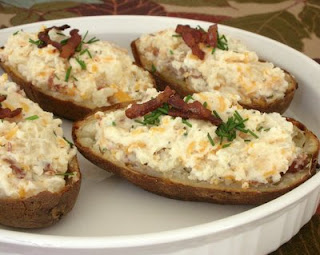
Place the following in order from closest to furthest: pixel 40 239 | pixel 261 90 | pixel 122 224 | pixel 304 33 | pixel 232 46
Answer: pixel 40 239, pixel 122 224, pixel 261 90, pixel 232 46, pixel 304 33

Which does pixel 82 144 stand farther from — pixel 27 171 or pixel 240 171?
pixel 240 171

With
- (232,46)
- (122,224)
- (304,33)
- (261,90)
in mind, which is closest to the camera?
(122,224)

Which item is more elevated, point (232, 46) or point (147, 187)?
point (232, 46)

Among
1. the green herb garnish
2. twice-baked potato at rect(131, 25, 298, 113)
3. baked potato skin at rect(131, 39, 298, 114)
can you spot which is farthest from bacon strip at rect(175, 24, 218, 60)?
the green herb garnish

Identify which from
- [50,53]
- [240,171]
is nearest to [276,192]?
[240,171]

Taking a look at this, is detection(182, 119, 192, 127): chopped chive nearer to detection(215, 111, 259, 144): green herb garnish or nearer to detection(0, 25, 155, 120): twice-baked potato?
detection(215, 111, 259, 144): green herb garnish

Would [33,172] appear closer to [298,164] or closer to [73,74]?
[73,74]
